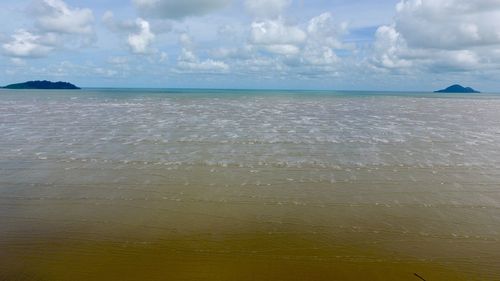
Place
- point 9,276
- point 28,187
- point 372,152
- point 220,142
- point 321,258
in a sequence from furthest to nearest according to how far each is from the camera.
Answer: point 220,142, point 372,152, point 28,187, point 321,258, point 9,276

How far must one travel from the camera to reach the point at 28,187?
15.0m

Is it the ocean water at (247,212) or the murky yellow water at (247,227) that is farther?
the ocean water at (247,212)

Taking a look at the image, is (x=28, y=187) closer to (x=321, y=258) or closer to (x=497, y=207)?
(x=321, y=258)

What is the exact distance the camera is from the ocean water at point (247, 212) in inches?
356

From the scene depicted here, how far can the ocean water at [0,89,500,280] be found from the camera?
9.04 m

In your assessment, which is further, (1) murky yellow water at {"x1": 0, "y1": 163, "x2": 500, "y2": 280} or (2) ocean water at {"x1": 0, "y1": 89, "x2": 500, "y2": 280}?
(2) ocean water at {"x1": 0, "y1": 89, "x2": 500, "y2": 280}

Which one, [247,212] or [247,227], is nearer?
[247,227]

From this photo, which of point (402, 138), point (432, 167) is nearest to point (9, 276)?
point (432, 167)

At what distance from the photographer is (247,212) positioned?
12547 mm

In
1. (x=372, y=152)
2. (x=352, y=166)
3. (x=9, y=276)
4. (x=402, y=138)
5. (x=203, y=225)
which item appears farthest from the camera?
(x=402, y=138)

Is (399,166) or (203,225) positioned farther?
(399,166)

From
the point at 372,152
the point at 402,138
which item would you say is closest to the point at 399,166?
the point at 372,152

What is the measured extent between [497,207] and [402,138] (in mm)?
15498

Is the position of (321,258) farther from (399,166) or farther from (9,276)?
(399,166)
